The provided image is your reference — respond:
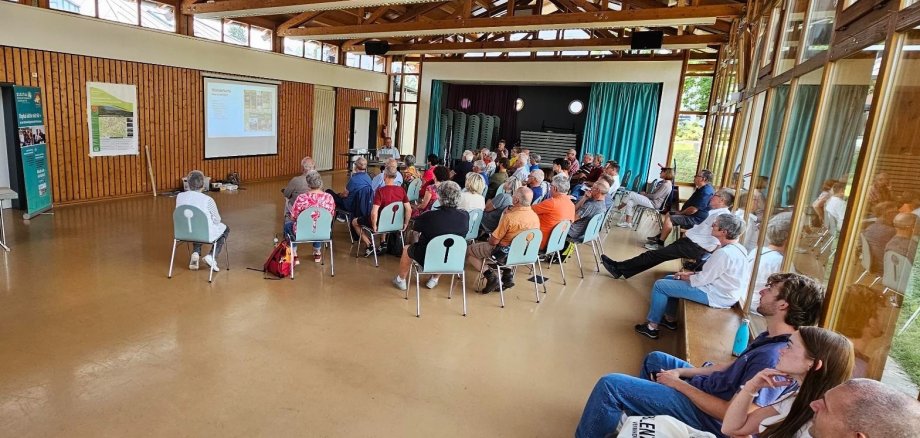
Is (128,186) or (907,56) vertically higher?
(907,56)

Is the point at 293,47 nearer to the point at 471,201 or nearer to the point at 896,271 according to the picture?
the point at 471,201

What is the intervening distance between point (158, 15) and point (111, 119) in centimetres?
212

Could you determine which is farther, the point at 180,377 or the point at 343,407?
the point at 180,377

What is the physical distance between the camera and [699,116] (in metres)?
12.0

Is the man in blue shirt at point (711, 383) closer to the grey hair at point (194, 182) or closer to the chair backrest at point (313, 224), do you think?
the chair backrest at point (313, 224)

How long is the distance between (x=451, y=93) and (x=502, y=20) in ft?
23.1

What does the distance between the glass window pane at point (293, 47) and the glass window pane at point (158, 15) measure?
2.85 meters

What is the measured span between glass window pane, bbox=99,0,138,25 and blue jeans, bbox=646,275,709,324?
30.3 ft

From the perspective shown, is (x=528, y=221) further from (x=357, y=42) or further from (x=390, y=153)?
(x=357, y=42)

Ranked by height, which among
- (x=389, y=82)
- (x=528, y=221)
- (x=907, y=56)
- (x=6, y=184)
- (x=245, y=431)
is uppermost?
(x=389, y=82)

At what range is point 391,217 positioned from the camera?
5379mm

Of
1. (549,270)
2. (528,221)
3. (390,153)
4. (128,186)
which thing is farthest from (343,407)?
(390,153)

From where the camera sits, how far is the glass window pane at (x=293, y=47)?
11586mm

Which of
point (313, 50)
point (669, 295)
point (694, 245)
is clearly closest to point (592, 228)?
point (694, 245)
